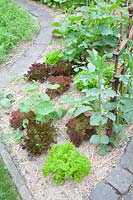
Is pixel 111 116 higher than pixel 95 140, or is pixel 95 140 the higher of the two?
pixel 111 116

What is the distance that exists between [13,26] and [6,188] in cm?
232

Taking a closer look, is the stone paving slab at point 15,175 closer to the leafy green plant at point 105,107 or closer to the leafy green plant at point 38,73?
the leafy green plant at point 105,107

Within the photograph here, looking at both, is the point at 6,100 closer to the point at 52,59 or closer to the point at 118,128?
the point at 52,59

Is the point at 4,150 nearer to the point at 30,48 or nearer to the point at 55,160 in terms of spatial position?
the point at 55,160

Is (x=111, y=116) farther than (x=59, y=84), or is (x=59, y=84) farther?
(x=59, y=84)

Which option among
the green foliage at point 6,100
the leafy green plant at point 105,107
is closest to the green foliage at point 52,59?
the green foliage at point 6,100

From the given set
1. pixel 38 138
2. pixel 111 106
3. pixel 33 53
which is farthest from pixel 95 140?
pixel 33 53

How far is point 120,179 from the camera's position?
2094 millimetres

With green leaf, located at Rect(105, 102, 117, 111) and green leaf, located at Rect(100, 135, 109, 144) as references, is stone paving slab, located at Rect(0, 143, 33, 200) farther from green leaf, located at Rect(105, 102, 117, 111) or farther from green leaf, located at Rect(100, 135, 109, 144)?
green leaf, located at Rect(105, 102, 117, 111)

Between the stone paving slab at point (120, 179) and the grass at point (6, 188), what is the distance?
2.03 feet

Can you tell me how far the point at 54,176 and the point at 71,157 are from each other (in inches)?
6.5

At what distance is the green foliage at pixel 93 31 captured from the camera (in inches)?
120

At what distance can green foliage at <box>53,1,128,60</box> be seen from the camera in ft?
10.0

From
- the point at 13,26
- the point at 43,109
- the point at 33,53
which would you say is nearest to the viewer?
the point at 43,109
